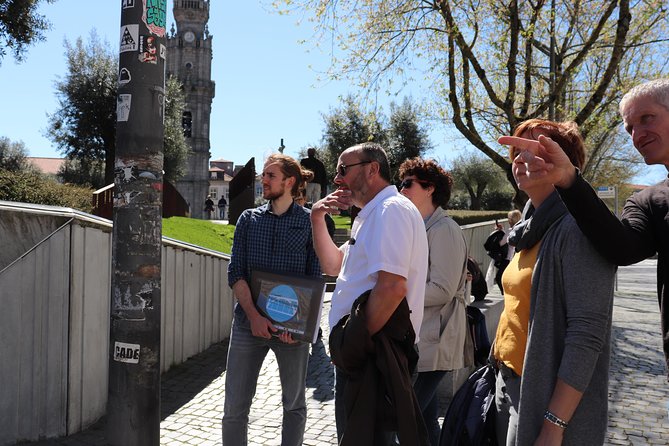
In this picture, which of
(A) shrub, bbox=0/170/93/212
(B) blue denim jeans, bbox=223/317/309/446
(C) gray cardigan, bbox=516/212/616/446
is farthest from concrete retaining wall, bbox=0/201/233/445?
(A) shrub, bbox=0/170/93/212

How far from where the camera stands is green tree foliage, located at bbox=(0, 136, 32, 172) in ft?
164

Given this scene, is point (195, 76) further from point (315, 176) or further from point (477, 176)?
point (315, 176)

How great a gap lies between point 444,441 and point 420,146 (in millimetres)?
39993

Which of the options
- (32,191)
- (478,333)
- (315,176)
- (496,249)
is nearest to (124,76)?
(478,333)

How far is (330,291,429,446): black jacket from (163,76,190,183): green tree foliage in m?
33.5

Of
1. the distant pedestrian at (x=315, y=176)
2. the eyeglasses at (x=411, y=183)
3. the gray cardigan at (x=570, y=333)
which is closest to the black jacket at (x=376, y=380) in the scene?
the gray cardigan at (x=570, y=333)

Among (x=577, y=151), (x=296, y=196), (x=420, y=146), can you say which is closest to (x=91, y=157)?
(x=420, y=146)

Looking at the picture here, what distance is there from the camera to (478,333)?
3.80 metres

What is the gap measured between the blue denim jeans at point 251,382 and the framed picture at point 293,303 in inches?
5.9

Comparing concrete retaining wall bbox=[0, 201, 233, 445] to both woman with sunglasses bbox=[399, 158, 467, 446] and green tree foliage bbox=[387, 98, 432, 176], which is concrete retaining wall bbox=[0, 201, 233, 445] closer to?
woman with sunglasses bbox=[399, 158, 467, 446]

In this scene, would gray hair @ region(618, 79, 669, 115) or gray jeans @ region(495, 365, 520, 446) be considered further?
gray jeans @ region(495, 365, 520, 446)

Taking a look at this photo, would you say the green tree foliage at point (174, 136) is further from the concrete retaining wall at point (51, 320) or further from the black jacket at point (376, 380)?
the black jacket at point (376, 380)

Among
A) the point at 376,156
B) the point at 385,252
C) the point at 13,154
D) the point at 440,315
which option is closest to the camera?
the point at 385,252

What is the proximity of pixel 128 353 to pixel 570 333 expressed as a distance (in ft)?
6.41
